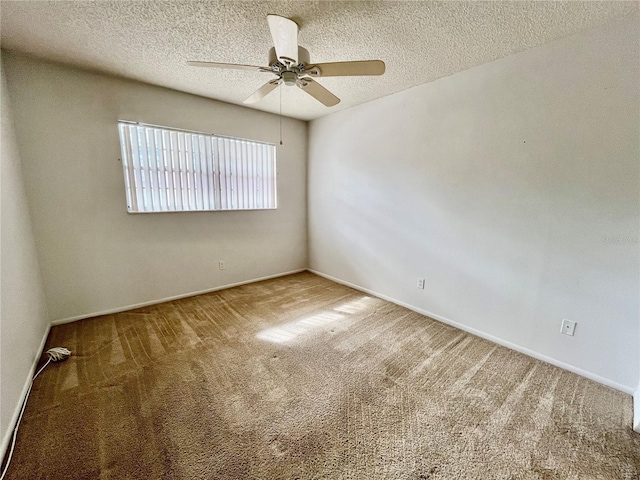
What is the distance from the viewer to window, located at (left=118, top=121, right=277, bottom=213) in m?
2.76

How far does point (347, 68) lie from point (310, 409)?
220cm

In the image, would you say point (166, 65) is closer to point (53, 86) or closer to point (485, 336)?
point (53, 86)

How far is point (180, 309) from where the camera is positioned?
294 centimetres

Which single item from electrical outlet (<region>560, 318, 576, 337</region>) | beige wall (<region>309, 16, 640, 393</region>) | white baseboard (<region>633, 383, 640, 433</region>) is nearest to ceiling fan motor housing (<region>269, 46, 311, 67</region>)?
beige wall (<region>309, 16, 640, 393</region>)

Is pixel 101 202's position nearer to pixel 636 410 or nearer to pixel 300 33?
pixel 300 33

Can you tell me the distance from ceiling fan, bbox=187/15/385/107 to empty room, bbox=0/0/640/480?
2cm

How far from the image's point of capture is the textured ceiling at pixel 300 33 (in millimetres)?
1566

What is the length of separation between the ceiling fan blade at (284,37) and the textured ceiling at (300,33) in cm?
33

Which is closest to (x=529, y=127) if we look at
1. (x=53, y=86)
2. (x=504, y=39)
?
(x=504, y=39)

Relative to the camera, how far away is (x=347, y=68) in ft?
5.43

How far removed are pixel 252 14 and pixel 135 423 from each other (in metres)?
2.62

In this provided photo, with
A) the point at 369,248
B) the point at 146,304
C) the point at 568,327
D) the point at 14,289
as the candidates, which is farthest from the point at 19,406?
the point at 568,327

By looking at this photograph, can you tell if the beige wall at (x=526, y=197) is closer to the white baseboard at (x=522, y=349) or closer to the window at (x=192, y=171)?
the white baseboard at (x=522, y=349)

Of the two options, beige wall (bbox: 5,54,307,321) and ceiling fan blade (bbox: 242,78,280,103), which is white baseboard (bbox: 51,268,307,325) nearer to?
beige wall (bbox: 5,54,307,321)
